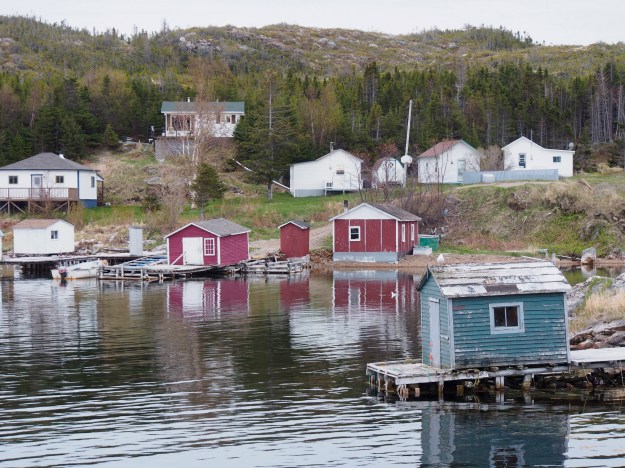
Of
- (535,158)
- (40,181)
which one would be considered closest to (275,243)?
(40,181)

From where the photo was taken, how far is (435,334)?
2653 centimetres

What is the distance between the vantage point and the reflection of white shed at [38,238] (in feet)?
237

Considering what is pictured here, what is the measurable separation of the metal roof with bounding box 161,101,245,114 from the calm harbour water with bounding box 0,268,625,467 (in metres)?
57.9

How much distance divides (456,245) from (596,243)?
1036 centimetres

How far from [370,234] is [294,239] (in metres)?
5.68

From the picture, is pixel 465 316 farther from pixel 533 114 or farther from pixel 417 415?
pixel 533 114

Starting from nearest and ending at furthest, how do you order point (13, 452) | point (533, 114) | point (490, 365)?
point (13, 452), point (490, 365), point (533, 114)

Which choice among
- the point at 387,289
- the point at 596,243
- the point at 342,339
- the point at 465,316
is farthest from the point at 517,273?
the point at 596,243

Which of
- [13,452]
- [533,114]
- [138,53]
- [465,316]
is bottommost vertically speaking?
[13,452]

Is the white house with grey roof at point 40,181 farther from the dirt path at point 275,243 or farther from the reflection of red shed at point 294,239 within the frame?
the reflection of red shed at point 294,239

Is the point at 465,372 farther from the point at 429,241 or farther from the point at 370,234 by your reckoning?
the point at 429,241

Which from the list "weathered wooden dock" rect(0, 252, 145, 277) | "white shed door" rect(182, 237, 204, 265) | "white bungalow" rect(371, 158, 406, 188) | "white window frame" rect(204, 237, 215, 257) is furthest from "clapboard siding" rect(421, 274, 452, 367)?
"white bungalow" rect(371, 158, 406, 188)

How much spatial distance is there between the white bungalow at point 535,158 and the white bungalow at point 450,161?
3266 millimetres

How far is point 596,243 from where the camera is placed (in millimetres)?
71125
